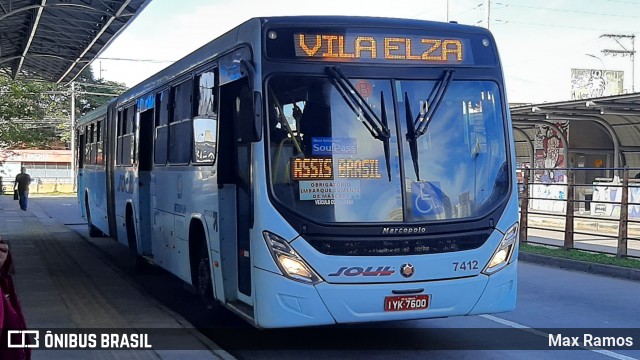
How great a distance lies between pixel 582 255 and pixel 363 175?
991cm

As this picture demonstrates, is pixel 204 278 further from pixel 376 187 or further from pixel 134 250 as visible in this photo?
pixel 134 250

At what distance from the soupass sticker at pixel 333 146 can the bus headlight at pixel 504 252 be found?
1666mm

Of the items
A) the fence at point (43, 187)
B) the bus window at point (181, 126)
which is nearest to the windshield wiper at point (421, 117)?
the bus window at point (181, 126)

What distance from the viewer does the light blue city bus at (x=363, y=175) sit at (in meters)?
6.41

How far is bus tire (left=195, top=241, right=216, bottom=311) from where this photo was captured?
8248 mm

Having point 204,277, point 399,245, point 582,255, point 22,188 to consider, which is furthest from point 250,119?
point 22,188

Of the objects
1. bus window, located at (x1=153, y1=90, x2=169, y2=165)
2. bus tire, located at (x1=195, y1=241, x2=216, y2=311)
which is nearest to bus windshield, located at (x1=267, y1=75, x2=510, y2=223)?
bus tire, located at (x1=195, y1=241, x2=216, y2=311)

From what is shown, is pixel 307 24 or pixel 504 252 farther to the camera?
pixel 504 252

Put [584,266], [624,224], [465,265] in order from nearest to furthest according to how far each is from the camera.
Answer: [465,265]
[584,266]
[624,224]

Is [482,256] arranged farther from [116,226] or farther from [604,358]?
[116,226]

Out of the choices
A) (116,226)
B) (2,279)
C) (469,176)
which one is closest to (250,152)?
(469,176)

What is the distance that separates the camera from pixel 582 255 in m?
15.0

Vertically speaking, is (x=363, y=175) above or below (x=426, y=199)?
above

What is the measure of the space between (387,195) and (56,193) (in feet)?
171
